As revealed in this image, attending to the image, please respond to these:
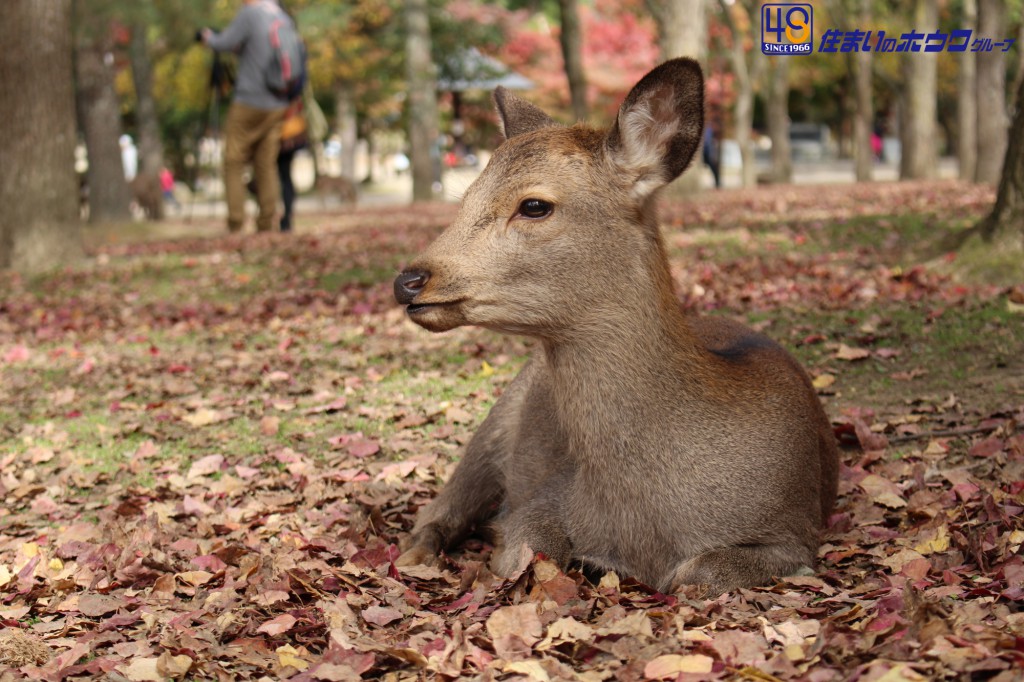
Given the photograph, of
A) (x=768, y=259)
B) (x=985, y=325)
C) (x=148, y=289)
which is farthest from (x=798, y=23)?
(x=148, y=289)

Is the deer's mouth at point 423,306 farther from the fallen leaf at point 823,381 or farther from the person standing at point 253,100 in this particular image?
the person standing at point 253,100

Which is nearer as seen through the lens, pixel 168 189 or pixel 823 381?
pixel 823 381

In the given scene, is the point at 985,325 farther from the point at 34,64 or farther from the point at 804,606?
the point at 34,64

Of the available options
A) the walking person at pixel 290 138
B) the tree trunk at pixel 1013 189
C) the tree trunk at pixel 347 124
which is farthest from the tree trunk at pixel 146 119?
the tree trunk at pixel 1013 189

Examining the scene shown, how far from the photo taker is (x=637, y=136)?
384 cm

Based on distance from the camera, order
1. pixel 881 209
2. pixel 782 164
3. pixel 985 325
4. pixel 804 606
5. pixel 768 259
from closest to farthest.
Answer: pixel 804 606
pixel 985 325
pixel 768 259
pixel 881 209
pixel 782 164


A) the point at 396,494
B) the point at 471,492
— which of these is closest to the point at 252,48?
the point at 396,494

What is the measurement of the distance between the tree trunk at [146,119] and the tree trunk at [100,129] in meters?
3.63

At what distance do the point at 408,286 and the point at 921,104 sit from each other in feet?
75.1

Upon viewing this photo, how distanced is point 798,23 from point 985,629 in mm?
8376

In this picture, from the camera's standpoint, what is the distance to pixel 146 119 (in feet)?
82.8

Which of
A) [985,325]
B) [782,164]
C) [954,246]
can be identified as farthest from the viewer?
[782,164]

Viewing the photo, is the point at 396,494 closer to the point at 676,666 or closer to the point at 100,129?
the point at 676,666

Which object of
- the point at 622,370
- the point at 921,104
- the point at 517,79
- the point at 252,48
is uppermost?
the point at 517,79
